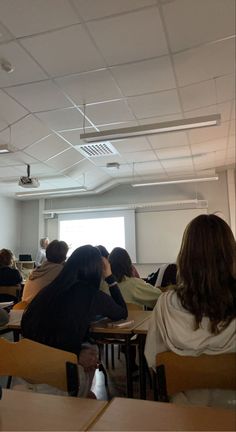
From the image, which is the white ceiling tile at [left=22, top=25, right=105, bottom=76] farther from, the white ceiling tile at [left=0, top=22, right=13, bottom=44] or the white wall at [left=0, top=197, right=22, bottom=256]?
the white wall at [left=0, top=197, right=22, bottom=256]

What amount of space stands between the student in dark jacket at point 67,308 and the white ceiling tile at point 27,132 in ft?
9.36

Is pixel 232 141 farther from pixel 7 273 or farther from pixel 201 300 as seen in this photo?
pixel 201 300

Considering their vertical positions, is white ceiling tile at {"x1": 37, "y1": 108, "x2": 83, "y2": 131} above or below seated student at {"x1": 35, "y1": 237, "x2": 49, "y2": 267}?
above

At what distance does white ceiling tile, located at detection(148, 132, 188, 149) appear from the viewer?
4898 mm

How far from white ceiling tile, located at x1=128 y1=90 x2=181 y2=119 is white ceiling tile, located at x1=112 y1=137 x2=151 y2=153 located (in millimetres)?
827

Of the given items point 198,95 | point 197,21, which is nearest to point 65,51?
point 197,21

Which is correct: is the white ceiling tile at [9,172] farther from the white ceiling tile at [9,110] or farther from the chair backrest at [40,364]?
the chair backrest at [40,364]

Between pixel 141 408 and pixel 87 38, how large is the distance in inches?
105

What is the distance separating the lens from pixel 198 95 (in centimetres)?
374

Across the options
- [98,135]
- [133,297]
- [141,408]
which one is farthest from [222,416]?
[98,135]

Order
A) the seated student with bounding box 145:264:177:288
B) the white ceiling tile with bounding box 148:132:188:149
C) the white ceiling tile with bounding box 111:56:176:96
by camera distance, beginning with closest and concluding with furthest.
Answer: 1. the white ceiling tile with bounding box 111:56:176:96
2. the seated student with bounding box 145:264:177:288
3. the white ceiling tile with bounding box 148:132:188:149

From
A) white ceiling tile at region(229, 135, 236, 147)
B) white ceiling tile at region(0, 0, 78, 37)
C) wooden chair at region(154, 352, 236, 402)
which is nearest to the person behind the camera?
wooden chair at region(154, 352, 236, 402)

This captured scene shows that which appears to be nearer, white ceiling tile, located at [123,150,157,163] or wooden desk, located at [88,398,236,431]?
wooden desk, located at [88,398,236,431]

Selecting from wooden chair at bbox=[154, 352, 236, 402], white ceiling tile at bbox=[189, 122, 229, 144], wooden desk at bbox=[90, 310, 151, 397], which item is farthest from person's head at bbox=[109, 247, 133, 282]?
white ceiling tile at bbox=[189, 122, 229, 144]
